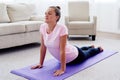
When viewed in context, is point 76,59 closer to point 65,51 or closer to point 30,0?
point 65,51

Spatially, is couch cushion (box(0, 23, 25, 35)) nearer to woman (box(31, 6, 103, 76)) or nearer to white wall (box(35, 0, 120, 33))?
woman (box(31, 6, 103, 76))

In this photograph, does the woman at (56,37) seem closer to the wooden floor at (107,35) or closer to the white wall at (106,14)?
the wooden floor at (107,35)

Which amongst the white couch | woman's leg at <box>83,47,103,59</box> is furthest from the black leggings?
the white couch

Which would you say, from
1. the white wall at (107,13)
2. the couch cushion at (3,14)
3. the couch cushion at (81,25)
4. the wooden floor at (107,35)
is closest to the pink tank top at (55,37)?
the couch cushion at (3,14)

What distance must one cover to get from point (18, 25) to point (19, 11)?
764mm

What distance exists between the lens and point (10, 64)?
2830mm

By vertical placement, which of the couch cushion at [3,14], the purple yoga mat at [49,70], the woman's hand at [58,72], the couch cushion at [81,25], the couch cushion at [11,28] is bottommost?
the purple yoga mat at [49,70]

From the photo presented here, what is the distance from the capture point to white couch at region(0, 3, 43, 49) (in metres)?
3.35

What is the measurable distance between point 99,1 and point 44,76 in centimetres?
350

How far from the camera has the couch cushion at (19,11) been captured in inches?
161

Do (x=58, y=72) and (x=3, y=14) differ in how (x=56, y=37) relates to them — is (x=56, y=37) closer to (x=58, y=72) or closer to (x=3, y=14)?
(x=58, y=72)

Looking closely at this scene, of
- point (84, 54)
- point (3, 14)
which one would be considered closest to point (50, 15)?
point (84, 54)

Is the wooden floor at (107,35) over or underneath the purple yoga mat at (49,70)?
A: over

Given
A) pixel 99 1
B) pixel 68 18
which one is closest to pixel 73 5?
pixel 68 18
